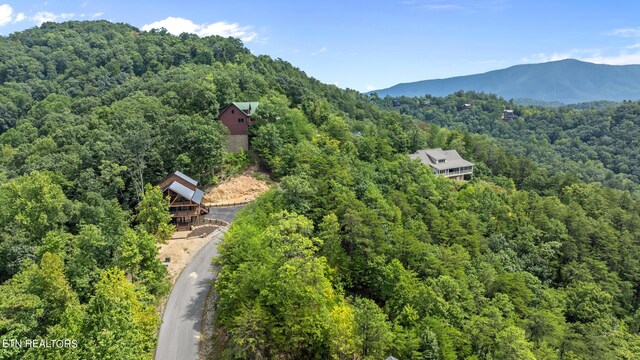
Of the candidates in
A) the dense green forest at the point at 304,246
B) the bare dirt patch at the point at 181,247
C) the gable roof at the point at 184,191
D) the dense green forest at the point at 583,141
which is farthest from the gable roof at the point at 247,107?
the dense green forest at the point at 583,141

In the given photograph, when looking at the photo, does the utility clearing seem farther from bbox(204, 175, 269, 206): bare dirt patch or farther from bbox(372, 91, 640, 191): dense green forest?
bbox(372, 91, 640, 191): dense green forest

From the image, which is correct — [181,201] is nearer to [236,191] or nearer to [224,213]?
[224,213]

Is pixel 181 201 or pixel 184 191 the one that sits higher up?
pixel 184 191

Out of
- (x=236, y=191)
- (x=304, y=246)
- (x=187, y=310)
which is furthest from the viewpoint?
(x=236, y=191)

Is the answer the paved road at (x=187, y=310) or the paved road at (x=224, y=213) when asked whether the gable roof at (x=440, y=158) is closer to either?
the paved road at (x=224, y=213)

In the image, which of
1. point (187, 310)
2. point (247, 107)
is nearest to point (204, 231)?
point (187, 310)

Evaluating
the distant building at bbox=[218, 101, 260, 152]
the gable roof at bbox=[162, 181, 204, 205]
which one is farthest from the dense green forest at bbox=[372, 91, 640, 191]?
the gable roof at bbox=[162, 181, 204, 205]

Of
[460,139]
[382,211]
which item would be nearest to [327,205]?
[382,211]

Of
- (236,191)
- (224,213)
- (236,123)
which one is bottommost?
(224,213)
